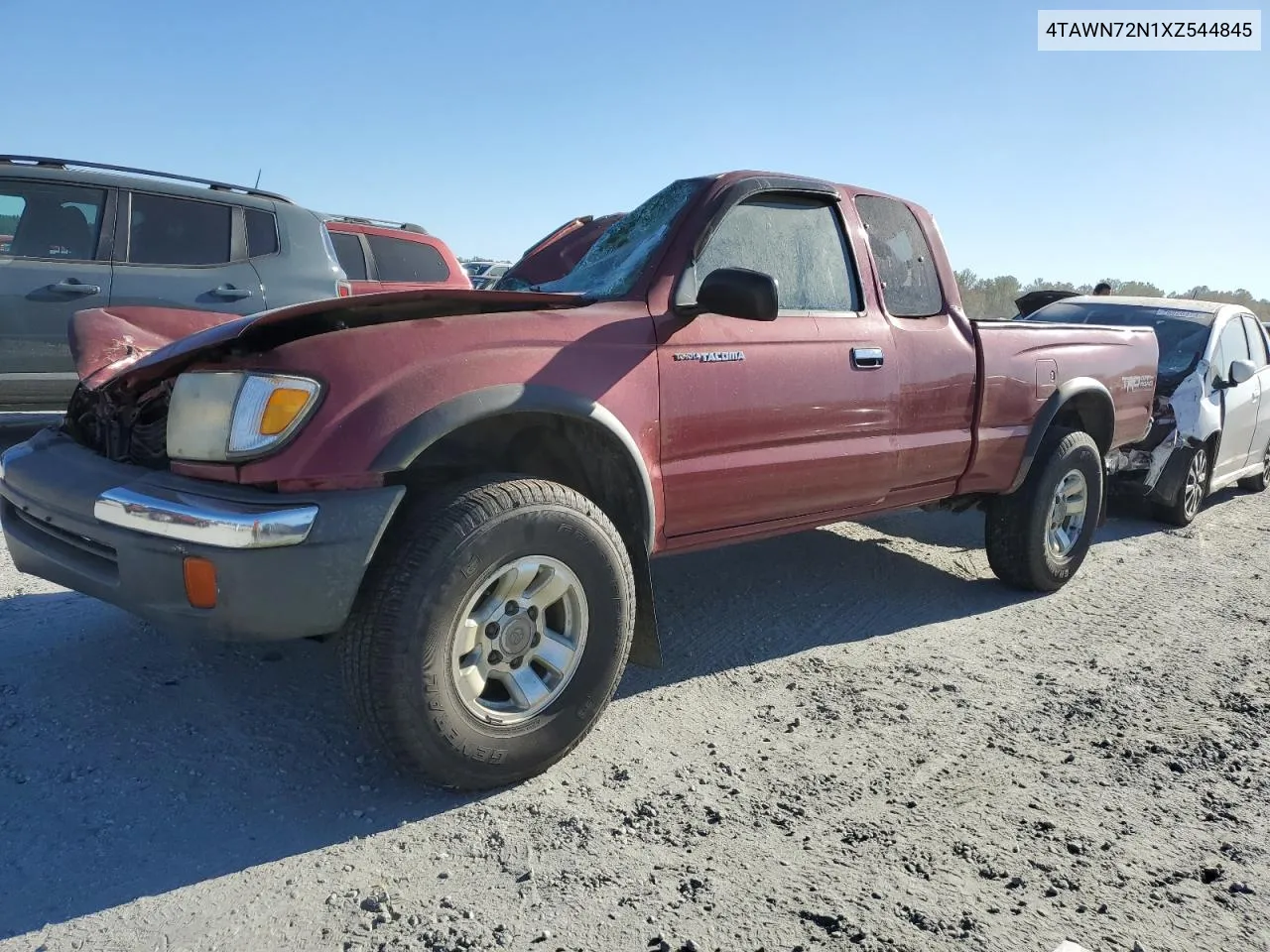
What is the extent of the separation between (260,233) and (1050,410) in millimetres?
5650

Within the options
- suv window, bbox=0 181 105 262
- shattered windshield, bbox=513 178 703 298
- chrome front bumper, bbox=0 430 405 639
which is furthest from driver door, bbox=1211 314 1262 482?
suv window, bbox=0 181 105 262

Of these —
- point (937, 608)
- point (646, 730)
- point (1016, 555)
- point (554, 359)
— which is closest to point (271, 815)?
point (646, 730)

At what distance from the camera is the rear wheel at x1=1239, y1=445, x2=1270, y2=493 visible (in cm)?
821

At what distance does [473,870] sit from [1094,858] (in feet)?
5.42

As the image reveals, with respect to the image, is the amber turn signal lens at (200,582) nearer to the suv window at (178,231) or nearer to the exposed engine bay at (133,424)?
the exposed engine bay at (133,424)

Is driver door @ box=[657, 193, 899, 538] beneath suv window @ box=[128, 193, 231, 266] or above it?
beneath

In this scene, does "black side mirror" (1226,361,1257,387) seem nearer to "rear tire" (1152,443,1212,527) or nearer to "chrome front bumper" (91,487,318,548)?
"rear tire" (1152,443,1212,527)

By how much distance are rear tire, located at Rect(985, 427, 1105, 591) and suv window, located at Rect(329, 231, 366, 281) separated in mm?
6408

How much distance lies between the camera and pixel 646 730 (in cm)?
311

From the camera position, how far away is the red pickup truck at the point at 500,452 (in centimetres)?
239

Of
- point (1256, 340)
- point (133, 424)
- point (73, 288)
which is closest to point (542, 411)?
point (133, 424)

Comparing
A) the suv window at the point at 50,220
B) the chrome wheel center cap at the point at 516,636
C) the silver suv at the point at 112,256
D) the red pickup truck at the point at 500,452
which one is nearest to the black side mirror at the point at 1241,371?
the red pickup truck at the point at 500,452

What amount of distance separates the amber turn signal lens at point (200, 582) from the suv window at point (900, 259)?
290 centimetres

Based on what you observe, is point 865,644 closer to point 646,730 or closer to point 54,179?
point 646,730
